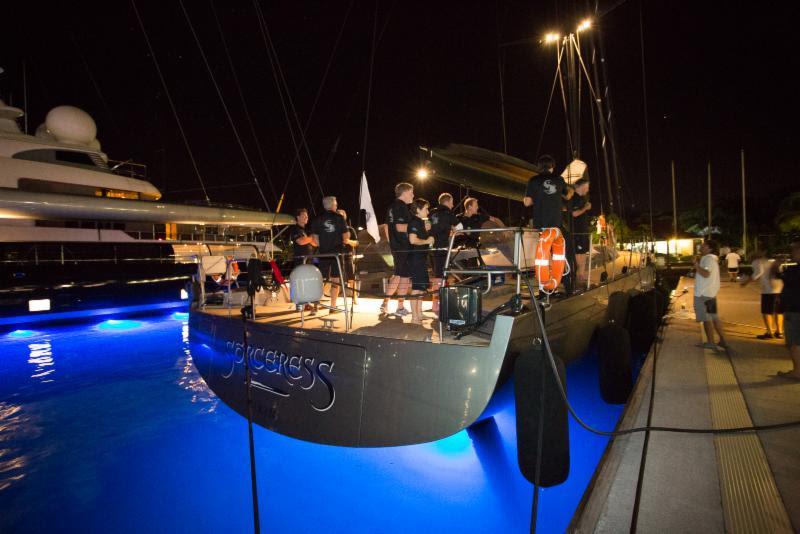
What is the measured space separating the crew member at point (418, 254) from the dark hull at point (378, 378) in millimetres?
1023

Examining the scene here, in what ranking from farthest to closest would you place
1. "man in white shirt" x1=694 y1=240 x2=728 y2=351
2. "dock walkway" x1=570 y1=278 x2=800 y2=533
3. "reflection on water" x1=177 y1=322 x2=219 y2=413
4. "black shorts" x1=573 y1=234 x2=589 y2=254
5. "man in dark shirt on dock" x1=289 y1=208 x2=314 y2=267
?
"man in dark shirt on dock" x1=289 y1=208 x2=314 y2=267
"reflection on water" x1=177 y1=322 x2=219 y2=413
"man in white shirt" x1=694 y1=240 x2=728 y2=351
"black shorts" x1=573 y1=234 x2=589 y2=254
"dock walkway" x1=570 y1=278 x2=800 y2=533

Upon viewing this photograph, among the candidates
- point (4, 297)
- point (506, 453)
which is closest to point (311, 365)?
point (506, 453)

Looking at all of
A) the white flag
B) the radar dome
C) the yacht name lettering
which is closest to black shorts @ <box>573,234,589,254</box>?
the yacht name lettering

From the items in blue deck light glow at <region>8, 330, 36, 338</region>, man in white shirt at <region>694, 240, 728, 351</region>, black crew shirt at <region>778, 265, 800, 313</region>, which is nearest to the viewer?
black crew shirt at <region>778, 265, 800, 313</region>

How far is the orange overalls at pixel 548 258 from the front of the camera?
3.64m

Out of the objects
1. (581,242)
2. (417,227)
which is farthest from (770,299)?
(417,227)

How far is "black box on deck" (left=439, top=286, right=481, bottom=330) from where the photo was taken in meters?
3.06

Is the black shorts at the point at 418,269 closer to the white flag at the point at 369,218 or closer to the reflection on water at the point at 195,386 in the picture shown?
the reflection on water at the point at 195,386

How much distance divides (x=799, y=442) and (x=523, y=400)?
2228 millimetres

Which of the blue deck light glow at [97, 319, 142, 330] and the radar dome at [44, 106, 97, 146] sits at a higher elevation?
the radar dome at [44, 106, 97, 146]

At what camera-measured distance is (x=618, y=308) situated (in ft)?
22.5

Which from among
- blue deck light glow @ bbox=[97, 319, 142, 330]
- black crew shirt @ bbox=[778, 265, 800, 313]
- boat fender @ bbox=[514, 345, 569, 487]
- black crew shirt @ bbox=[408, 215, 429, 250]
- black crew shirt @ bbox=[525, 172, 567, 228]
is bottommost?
blue deck light glow @ bbox=[97, 319, 142, 330]

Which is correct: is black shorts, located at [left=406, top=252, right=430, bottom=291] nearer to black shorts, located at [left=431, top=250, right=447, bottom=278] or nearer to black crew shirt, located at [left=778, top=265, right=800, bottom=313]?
black shorts, located at [left=431, top=250, right=447, bottom=278]

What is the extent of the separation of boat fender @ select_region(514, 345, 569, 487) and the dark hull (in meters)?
0.17
